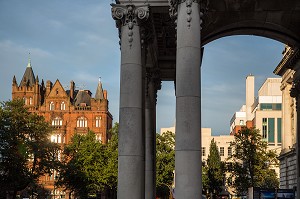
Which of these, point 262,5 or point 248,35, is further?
point 248,35

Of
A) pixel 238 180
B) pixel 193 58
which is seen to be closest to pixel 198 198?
pixel 193 58

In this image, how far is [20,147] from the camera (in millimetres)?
78062

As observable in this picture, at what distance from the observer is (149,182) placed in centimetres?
3150

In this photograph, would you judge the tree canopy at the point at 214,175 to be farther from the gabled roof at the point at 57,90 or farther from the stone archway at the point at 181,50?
the stone archway at the point at 181,50

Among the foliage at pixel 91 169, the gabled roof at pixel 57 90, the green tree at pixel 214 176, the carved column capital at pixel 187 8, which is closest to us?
the carved column capital at pixel 187 8

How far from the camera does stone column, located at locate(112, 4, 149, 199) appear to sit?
22.6 m

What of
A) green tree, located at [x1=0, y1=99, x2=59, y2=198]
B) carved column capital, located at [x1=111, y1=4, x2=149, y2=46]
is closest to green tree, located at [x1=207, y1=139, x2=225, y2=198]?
green tree, located at [x1=0, y1=99, x2=59, y2=198]

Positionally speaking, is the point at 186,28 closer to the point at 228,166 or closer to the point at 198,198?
the point at 198,198

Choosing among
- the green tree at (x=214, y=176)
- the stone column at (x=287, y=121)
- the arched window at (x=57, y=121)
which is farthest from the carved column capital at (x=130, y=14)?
the arched window at (x=57, y=121)

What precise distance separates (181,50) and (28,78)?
17607 cm

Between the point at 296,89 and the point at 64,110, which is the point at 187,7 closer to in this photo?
the point at 296,89

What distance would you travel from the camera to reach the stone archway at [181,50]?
806 inches

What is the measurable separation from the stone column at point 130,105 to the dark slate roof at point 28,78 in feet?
552

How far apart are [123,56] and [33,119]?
6333cm
